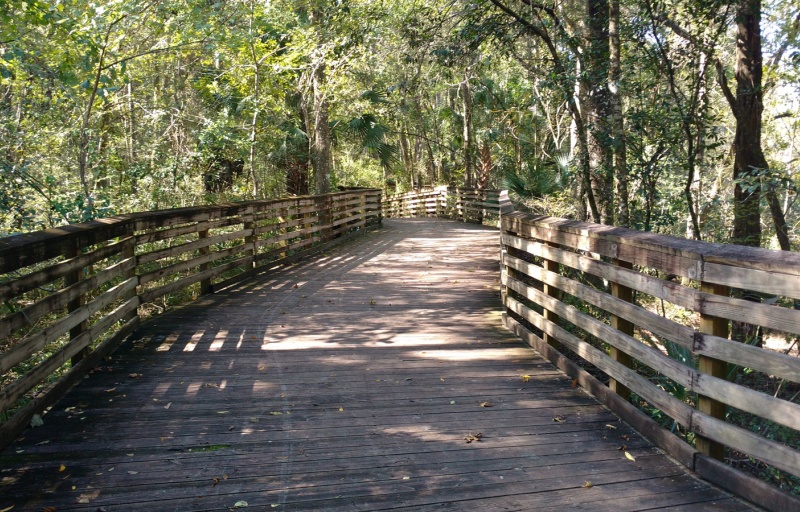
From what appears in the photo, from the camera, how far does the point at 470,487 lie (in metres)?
3.30

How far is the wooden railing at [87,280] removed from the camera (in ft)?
13.0

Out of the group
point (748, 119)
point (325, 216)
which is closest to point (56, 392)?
point (748, 119)

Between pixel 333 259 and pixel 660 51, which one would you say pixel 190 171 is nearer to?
pixel 333 259

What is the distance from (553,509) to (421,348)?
3.09 m

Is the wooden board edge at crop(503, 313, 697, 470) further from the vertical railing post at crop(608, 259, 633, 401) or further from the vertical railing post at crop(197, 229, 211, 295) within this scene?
the vertical railing post at crop(197, 229, 211, 295)

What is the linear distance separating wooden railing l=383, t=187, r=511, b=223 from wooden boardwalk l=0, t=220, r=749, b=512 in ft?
41.0

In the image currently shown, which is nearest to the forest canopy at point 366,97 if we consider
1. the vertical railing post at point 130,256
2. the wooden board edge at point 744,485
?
the vertical railing post at point 130,256

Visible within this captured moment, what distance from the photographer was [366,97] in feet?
65.4

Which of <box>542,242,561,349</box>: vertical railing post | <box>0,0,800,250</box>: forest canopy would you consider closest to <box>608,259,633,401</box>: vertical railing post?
<box>542,242,561,349</box>: vertical railing post

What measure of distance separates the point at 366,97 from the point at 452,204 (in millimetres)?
7471

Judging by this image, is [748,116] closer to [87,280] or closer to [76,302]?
[87,280]

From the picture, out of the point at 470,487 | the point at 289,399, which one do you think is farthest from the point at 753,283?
the point at 289,399

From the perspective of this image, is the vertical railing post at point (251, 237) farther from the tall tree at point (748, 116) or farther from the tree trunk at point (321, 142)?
the tall tree at point (748, 116)

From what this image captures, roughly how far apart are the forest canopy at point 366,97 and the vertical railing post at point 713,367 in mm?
3708
